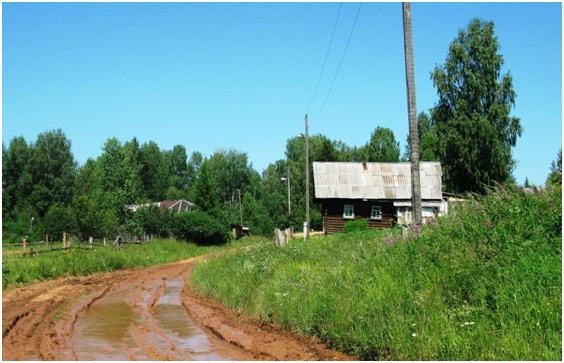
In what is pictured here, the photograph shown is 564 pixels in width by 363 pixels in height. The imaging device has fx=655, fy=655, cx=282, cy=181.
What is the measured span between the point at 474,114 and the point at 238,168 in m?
69.4

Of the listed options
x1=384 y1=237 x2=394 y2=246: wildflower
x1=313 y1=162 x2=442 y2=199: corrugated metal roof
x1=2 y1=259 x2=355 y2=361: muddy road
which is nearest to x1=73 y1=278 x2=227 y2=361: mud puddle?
x1=2 y1=259 x2=355 y2=361: muddy road

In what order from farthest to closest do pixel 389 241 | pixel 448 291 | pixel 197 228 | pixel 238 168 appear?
pixel 238 168 → pixel 197 228 → pixel 389 241 → pixel 448 291

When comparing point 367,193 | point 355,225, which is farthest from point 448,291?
point 367,193

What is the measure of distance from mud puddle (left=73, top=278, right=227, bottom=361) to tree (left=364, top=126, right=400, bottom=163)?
6491 cm

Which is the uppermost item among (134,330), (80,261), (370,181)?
(370,181)

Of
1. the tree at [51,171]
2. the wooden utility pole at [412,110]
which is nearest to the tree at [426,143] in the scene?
the wooden utility pole at [412,110]

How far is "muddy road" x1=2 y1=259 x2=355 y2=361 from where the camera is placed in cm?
1063

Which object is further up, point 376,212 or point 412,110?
point 412,110

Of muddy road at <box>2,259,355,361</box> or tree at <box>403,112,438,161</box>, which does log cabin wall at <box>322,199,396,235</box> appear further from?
muddy road at <box>2,259,355,361</box>

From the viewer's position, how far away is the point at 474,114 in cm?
4616

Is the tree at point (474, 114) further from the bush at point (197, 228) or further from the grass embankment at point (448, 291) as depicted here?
the grass embankment at point (448, 291)

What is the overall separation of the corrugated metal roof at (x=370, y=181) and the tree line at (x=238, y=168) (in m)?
2.39

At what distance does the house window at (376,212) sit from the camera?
46.7 meters

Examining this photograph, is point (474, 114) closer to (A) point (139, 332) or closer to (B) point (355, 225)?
(B) point (355, 225)
